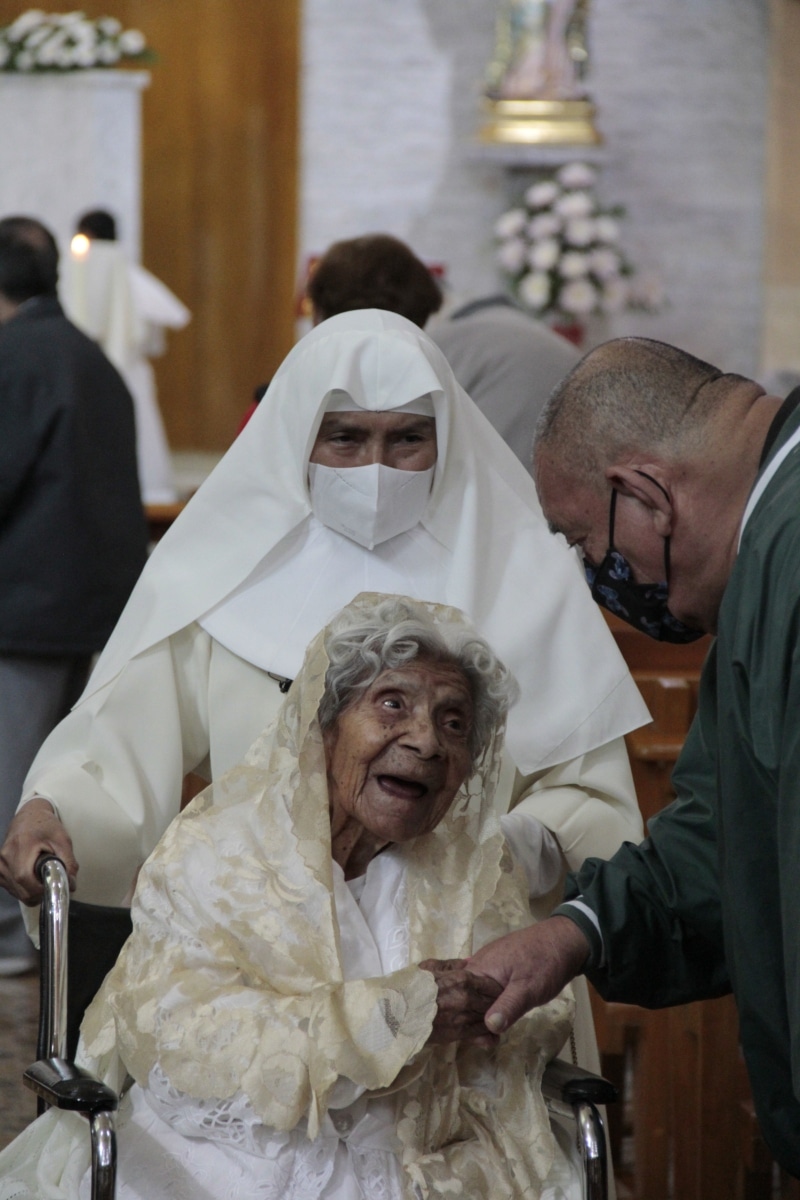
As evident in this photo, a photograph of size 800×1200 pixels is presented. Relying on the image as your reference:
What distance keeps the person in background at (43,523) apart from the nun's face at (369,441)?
2.28m

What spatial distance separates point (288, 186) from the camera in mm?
12625

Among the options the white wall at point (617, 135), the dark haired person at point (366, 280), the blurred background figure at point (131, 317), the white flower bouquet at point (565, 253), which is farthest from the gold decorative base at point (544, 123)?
the dark haired person at point (366, 280)

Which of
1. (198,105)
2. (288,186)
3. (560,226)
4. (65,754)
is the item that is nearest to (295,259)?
(288,186)

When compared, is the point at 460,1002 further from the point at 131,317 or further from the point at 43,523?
the point at 131,317

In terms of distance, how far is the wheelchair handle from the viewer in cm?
267

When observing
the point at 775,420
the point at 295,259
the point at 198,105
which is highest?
the point at 775,420

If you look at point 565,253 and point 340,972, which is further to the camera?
point 565,253

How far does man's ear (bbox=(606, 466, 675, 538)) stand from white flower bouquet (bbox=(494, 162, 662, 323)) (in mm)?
8249

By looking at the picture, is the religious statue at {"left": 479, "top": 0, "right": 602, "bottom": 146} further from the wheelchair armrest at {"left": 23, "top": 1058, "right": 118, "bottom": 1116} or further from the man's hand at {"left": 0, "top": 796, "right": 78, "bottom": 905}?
the wheelchair armrest at {"left": 23, "top": 1058, "right": 118, "bottom": 1116}

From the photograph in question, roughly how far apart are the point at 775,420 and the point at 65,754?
165 cm

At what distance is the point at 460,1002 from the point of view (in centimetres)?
239

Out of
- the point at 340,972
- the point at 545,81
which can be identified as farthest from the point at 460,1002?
the point at 545,81

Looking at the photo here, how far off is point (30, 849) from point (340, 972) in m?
0.68

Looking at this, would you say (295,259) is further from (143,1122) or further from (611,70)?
(143,1122)
